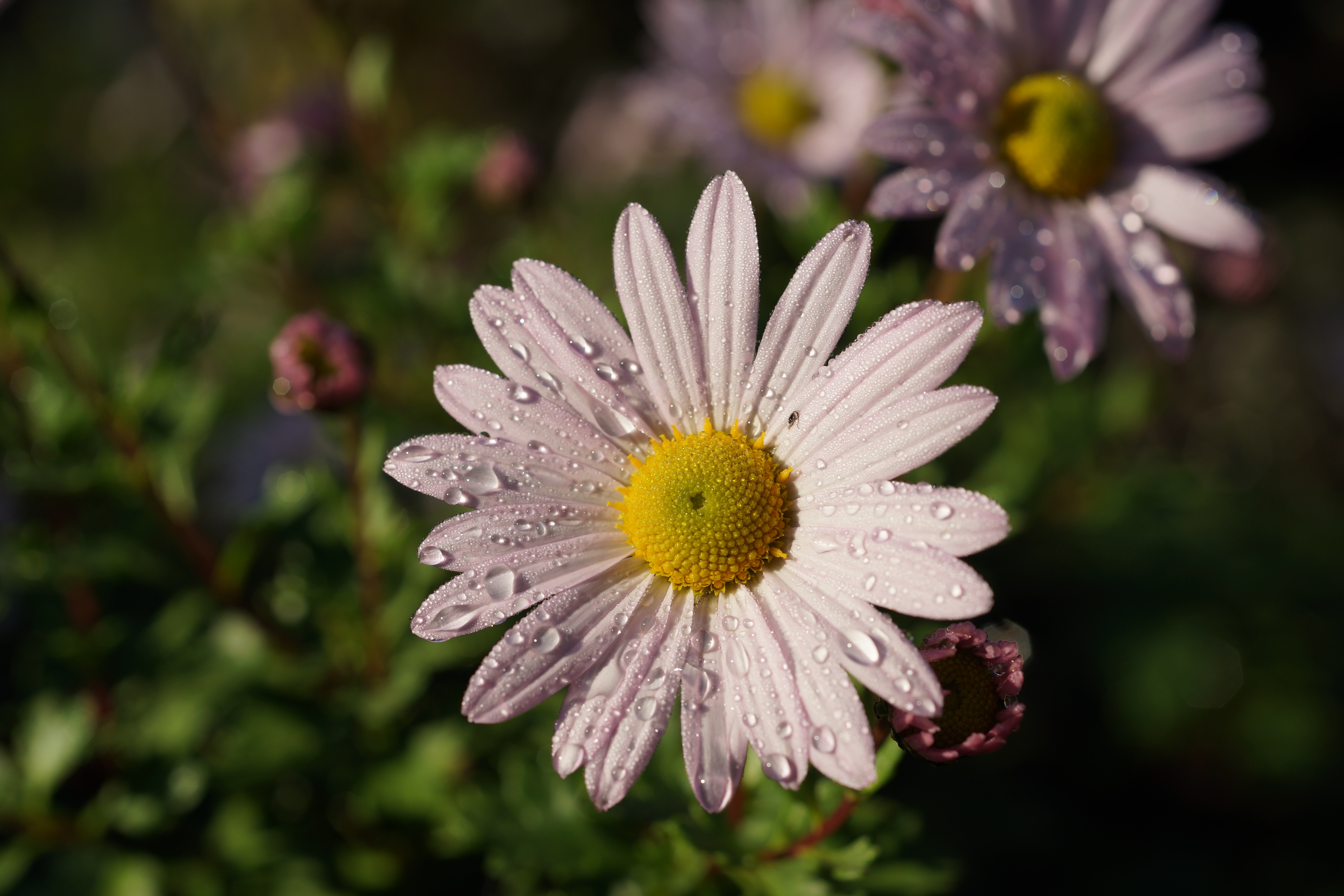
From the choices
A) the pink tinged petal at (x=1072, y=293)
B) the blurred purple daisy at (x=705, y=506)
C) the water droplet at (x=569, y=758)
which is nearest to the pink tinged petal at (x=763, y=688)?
the blurred purple daisy at (x=705, y=506)

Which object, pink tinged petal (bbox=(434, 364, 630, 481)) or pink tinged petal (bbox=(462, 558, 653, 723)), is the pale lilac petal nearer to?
pink tinged petal (bbox=(434, 364, 630, 481))

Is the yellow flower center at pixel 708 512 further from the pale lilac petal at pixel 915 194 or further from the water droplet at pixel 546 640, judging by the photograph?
the pale lilac petal at pixel 915 194

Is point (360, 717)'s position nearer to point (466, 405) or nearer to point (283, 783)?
point (283, 783)

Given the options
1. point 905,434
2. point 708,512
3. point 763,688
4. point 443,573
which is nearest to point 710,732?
point 763,688

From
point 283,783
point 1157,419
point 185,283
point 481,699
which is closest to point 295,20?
point 185,283

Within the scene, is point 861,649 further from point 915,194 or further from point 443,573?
point 443,573

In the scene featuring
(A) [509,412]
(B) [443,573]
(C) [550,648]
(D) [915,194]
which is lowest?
(B) [443,573]

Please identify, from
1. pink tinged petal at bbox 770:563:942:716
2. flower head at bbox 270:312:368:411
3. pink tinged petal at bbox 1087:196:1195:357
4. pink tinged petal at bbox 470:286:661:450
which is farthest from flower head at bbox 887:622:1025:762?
flower head at bbox 270:312:368:411
